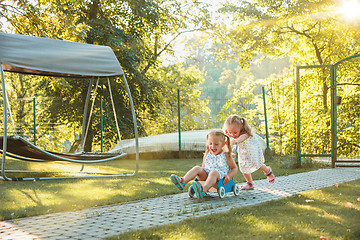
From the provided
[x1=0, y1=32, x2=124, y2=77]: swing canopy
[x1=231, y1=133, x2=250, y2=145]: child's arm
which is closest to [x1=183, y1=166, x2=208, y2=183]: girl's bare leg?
[x1=231, y1=133, x2=250, y2=145]: child's arm

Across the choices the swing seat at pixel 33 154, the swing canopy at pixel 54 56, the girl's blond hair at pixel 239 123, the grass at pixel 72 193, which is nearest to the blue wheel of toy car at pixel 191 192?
the grass at pixel 72 193

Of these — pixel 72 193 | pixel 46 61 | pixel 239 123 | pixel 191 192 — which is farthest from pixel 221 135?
pixel 46 61

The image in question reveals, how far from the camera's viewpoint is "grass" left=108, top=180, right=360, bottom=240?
2.96 meters

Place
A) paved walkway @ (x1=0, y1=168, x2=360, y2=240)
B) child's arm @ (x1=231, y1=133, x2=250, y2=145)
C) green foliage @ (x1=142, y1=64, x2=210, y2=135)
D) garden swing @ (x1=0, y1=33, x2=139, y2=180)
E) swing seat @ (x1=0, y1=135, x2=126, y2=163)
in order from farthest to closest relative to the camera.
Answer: green foliage @ (x1=142, y1=64, x2=210, y2=135), swing seat @ (x1=0, y1=135, x2=126, y2=163), garden swing @ (x1=0, y1=33, x2=139, y2=180), child's arm @ (x1=231, y1=133, x2=250, y2=145), paved walkway @ (x1=0, y1=168, x2=360, y2=240)

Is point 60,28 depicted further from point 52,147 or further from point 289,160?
point 52,147

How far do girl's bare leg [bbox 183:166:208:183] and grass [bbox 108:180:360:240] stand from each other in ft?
2.85

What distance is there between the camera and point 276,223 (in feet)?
11.0

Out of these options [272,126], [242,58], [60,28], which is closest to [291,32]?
[242,58]

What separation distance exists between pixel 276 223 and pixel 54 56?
416 centimetres

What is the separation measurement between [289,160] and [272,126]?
174 inches

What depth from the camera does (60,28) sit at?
39.5ft

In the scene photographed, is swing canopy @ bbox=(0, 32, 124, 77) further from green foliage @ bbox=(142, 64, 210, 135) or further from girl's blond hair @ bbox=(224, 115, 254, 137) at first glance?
green foliage @ bbox=(142, 64, 210, 135)

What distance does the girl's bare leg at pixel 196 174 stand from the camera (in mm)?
4793

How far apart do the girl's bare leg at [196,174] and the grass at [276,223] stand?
2.85 ft
